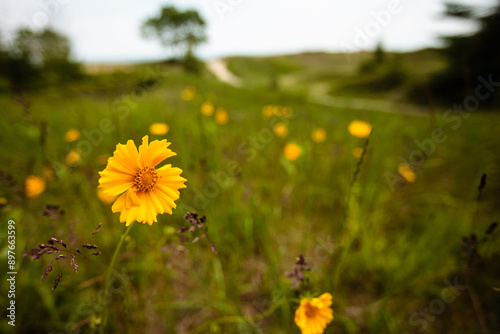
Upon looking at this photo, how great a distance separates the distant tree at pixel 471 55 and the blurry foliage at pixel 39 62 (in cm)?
1515

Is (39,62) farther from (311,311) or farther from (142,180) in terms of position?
(311,311)

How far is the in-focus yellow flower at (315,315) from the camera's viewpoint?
2.47 ft

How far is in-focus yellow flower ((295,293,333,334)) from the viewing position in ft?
2.47

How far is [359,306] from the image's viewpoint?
1290mm

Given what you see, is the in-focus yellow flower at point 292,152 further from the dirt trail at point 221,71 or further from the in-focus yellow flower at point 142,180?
the dirt trail at point 221,71

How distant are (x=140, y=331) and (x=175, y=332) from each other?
184 millimetres

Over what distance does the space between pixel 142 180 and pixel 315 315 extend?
0.84 m

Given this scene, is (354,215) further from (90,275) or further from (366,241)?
(90,275)

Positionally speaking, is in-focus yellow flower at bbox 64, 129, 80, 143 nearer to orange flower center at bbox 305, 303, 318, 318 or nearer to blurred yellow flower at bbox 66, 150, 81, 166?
blurred yellow flower at bbox 66, 150, 81, 166

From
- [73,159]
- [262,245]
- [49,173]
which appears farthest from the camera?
[73,159]

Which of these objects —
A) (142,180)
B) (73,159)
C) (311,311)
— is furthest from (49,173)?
(311,311)

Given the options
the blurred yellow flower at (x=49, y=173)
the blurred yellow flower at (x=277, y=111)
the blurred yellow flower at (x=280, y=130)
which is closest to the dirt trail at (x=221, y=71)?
the blurred yellow flower at (x=277, y=111)

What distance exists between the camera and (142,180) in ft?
2.36

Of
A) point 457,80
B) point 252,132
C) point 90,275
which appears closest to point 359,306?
point 90,275
